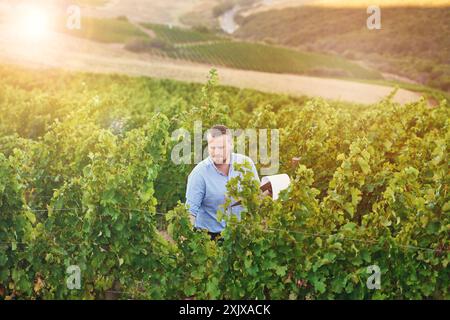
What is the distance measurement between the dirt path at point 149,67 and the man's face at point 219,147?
10284 mm

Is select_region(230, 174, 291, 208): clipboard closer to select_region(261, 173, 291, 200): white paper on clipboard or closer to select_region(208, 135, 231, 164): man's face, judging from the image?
select_region(261, 173, 291, 200): white paper on clipboard

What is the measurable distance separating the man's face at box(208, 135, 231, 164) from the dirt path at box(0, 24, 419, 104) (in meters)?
10.3

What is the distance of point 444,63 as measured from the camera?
51.1 feet

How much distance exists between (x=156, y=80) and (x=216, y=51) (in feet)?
5.50

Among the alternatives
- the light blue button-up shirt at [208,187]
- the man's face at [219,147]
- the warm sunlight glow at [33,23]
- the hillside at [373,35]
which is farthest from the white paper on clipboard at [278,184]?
the warm sunlight glow at [33,23]

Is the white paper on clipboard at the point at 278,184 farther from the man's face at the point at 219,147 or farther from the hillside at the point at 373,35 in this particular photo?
the hillside at the point at 373,35

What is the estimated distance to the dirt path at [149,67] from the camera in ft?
51.3

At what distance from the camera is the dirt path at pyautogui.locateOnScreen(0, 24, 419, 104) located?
15.6m

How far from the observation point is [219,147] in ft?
16.5

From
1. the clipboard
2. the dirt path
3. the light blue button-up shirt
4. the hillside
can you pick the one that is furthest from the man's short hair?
the dirt path

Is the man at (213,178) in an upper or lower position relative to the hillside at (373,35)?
lower

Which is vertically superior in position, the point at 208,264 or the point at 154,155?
the point at 154,155

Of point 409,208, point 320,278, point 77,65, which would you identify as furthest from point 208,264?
point 77,65

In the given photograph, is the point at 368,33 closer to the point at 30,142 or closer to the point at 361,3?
the point at 361,3
